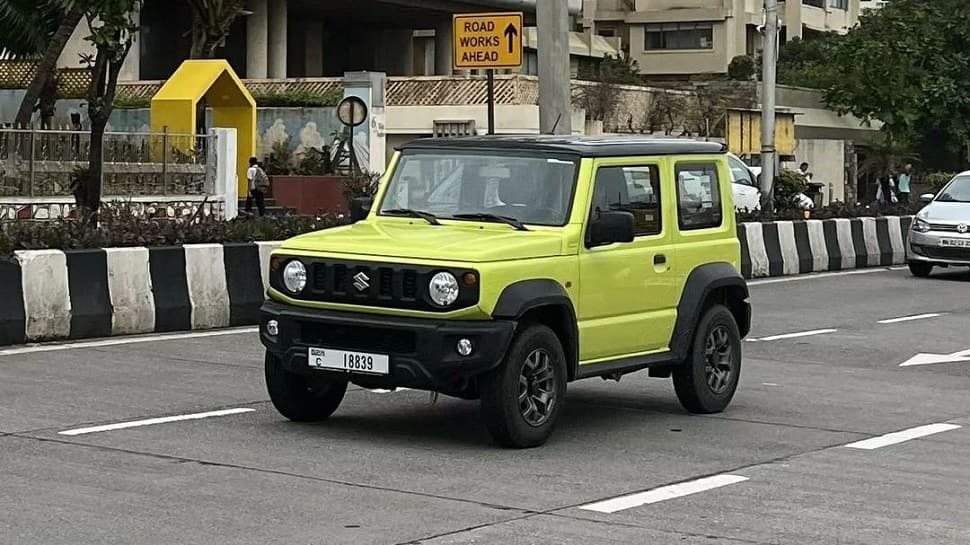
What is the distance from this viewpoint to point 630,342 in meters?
11.0

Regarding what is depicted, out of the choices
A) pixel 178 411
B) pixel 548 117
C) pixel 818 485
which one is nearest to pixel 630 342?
pixel 818 485

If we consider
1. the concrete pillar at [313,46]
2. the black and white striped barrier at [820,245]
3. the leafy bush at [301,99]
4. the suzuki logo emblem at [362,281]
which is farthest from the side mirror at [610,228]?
the concrete pillar at [313,46]

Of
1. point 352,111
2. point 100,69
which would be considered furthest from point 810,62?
point 100,69

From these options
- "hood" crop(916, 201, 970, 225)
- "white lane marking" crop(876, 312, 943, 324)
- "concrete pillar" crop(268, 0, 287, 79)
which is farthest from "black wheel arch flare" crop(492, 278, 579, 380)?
"concrete pillar" crop(268, 0, 287, 79)

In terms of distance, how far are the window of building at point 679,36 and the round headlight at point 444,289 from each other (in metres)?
71.0

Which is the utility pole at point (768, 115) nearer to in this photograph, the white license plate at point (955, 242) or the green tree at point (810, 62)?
the white license plate at point (955, 242)

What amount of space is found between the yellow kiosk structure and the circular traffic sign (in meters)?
2.09

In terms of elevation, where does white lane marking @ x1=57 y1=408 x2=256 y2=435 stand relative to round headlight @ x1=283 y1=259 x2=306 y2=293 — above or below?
below

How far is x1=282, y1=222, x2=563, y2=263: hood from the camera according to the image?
9.90 meters

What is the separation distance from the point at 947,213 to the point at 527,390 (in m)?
17.0

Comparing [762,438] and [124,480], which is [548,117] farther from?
[124,480]

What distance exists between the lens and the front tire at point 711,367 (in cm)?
1158

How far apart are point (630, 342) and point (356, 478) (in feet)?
8.38

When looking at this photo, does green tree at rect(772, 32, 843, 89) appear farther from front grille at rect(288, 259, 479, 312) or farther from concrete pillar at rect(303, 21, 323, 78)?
front grille at rect(288, 259, 479, 312)
